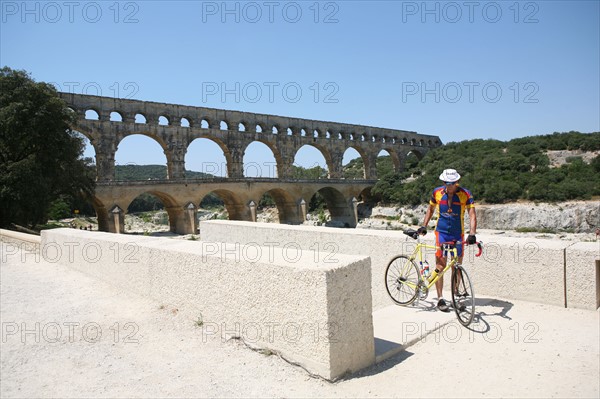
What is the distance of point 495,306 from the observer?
14.8 ft

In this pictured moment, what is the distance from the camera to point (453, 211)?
14.4 ft

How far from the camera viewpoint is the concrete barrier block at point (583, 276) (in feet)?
13.6

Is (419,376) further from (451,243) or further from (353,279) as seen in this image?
(451,243)

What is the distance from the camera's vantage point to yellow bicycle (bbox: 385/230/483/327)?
4090 mm

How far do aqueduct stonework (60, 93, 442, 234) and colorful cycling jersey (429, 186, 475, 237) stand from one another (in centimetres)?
2303

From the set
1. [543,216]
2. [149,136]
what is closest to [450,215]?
[149,136]

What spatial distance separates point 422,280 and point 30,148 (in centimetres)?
1860

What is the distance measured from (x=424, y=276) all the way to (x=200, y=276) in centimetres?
225

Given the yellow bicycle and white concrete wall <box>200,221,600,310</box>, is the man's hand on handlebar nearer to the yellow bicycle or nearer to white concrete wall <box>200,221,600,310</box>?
the yellow bicycle

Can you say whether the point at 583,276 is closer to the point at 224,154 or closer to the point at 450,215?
the point at 450,215

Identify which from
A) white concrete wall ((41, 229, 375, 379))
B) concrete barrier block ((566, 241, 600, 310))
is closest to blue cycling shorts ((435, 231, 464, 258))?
concrete barrier block ((566, 241, 600, 310))

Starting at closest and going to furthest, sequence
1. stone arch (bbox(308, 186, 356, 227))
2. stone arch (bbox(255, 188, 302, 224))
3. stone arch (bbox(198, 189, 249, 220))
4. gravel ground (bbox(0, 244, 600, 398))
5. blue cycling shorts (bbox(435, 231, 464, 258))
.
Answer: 1. gravel ground (bbox(0, 244, 600, 398))
2. blue cycling shorts (bbox(435, 231, 464, 258))
3. stone arch (bbox(198, 189, 249, 220))
4. stone arch (bbox(255, 188, 302, 224))
5. stone arch (bbox(308, 186, 356, 227))

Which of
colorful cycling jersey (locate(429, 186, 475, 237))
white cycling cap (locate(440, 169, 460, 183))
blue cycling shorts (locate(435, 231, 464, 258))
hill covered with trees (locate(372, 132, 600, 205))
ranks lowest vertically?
blue cycling shorts (locate(435, 231, 464, 258))

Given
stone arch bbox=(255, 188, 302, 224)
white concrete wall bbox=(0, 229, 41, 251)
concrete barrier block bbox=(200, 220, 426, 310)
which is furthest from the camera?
stone arch bbox=(255, 188, 302, 224)
